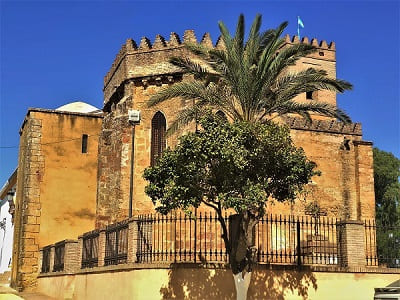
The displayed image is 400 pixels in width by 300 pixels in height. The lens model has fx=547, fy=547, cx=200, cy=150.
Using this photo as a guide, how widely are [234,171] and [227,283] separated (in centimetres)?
341

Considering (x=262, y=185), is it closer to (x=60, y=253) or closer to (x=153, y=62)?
(x=60, y=253)

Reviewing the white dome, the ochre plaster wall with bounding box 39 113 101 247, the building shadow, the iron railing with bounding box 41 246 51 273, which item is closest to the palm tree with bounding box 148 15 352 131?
the building shadow

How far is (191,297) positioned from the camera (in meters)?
13.7

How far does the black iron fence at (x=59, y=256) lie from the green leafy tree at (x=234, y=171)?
8.33 m

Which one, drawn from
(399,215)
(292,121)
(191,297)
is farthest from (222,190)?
(399,215)

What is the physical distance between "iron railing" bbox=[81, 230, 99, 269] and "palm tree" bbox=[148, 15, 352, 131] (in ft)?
16.2

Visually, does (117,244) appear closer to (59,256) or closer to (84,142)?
(59,256)

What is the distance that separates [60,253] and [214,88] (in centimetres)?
959

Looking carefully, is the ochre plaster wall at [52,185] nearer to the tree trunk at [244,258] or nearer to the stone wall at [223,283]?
the stone wall at [223,283]

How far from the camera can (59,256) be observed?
2056 cm

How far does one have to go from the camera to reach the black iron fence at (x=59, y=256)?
20028 millimetres

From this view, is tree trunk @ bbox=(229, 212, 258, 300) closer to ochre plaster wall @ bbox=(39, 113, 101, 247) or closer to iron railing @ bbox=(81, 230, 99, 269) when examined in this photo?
iron railing @ bbox=(81, 230, 99, 269)

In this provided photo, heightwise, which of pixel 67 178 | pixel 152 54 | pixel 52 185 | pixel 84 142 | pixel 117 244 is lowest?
pixel 117 244

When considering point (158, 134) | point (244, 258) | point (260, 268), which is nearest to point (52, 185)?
point (158, 134)
